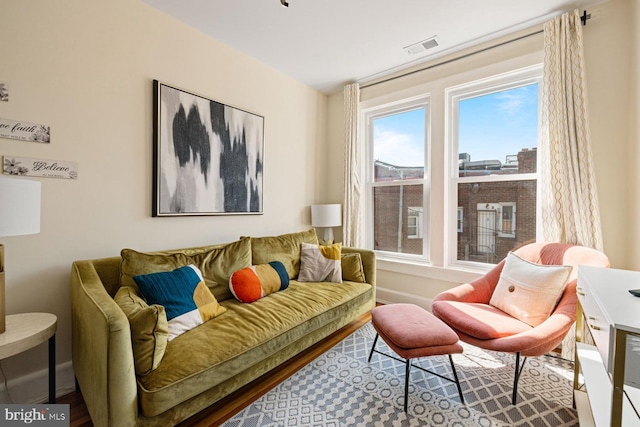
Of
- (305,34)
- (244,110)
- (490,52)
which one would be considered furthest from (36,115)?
(490,52)

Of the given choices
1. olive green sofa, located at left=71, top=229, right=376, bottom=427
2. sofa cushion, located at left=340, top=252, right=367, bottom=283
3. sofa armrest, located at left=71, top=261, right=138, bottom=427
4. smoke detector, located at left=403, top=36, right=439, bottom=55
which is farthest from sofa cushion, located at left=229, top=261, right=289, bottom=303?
smoke detector, located at left=403, top=36, right=439, bottom=55

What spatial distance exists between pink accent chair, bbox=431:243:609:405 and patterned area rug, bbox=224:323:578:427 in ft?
0.49

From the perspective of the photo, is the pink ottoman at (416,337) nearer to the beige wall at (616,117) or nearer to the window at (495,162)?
the window at (495,162)

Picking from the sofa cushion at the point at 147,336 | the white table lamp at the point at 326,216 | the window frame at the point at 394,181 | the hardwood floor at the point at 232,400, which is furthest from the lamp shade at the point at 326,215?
the sofa cushion at the point at 147,336

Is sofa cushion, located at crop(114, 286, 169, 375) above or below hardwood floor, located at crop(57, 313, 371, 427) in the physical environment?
above

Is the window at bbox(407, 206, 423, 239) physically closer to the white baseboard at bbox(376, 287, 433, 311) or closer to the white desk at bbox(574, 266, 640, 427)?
the white baseboard at bbox(376, 287, 433, 311)

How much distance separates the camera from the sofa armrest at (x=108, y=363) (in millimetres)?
1160

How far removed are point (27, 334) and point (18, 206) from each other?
625 mm

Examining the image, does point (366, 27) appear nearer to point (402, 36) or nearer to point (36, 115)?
point (402, 36)

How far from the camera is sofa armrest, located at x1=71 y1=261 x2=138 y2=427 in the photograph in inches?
45.7

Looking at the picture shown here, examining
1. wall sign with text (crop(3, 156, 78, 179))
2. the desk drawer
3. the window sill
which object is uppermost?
wall sign with text (crop(3, 156, 78, 179))

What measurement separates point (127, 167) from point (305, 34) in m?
1.89

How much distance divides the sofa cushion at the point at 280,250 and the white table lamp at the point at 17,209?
1.50m

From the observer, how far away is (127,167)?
2113 millimetres
